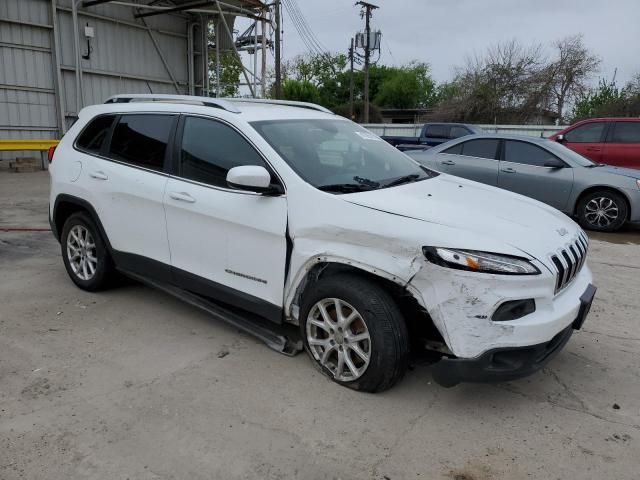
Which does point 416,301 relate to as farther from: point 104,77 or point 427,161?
point 104,77

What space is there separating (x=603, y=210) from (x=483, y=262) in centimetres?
679

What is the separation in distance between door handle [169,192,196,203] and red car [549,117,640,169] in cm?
1026

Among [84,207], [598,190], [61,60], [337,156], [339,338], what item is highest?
[61,60]

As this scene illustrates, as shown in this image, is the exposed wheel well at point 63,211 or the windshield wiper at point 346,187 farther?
the exposed wheel well at point 63,211

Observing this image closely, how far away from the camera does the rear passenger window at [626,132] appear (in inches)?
438

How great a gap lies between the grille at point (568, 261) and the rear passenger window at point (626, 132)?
29.7ft

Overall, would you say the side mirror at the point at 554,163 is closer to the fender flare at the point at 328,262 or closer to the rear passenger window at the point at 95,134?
the fender flare at the point at 328,262

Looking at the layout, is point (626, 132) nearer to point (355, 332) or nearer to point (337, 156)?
point (337, 156)

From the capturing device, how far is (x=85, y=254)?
16.1 feet

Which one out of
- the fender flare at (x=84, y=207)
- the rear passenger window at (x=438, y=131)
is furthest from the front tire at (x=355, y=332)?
the rear passenger window at (x=438, y=131)

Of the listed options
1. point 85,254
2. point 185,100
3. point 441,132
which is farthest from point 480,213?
point 441,132

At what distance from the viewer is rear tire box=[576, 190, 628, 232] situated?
845cm

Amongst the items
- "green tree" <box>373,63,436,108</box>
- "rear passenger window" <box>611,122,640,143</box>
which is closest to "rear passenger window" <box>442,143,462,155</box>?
"rear passenger window" <box>611,122,640,143</box>

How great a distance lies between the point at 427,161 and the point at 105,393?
754 centimetres
